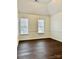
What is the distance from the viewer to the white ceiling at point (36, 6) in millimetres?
5565

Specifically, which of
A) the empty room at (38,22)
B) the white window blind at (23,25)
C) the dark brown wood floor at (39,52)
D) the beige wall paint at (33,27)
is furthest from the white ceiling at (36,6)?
the dark brown wood floor at (39,52)

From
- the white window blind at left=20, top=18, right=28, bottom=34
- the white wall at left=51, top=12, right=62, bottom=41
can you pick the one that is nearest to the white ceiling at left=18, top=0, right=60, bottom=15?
the white wall at left=51, top=12, right=62, bottom=41

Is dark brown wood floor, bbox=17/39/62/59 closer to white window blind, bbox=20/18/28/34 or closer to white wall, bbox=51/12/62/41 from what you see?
white wall, bbox=51/12/62/41

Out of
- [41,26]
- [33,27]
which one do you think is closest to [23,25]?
[33,27]

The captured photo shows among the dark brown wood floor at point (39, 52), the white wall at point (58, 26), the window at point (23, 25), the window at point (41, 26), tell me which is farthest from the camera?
the window at point (41, 26)

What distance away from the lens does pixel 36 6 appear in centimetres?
614

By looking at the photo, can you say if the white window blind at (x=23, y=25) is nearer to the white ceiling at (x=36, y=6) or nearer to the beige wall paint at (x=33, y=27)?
the beige wall paint at (x=33, y=27)

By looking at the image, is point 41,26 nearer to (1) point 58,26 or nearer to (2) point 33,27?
(2) point 33,27

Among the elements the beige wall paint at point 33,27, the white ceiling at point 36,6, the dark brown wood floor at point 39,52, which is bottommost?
the dark brown wood floor at point 39,52

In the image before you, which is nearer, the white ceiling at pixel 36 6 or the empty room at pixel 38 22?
the white ceiling at pixel 36 6
